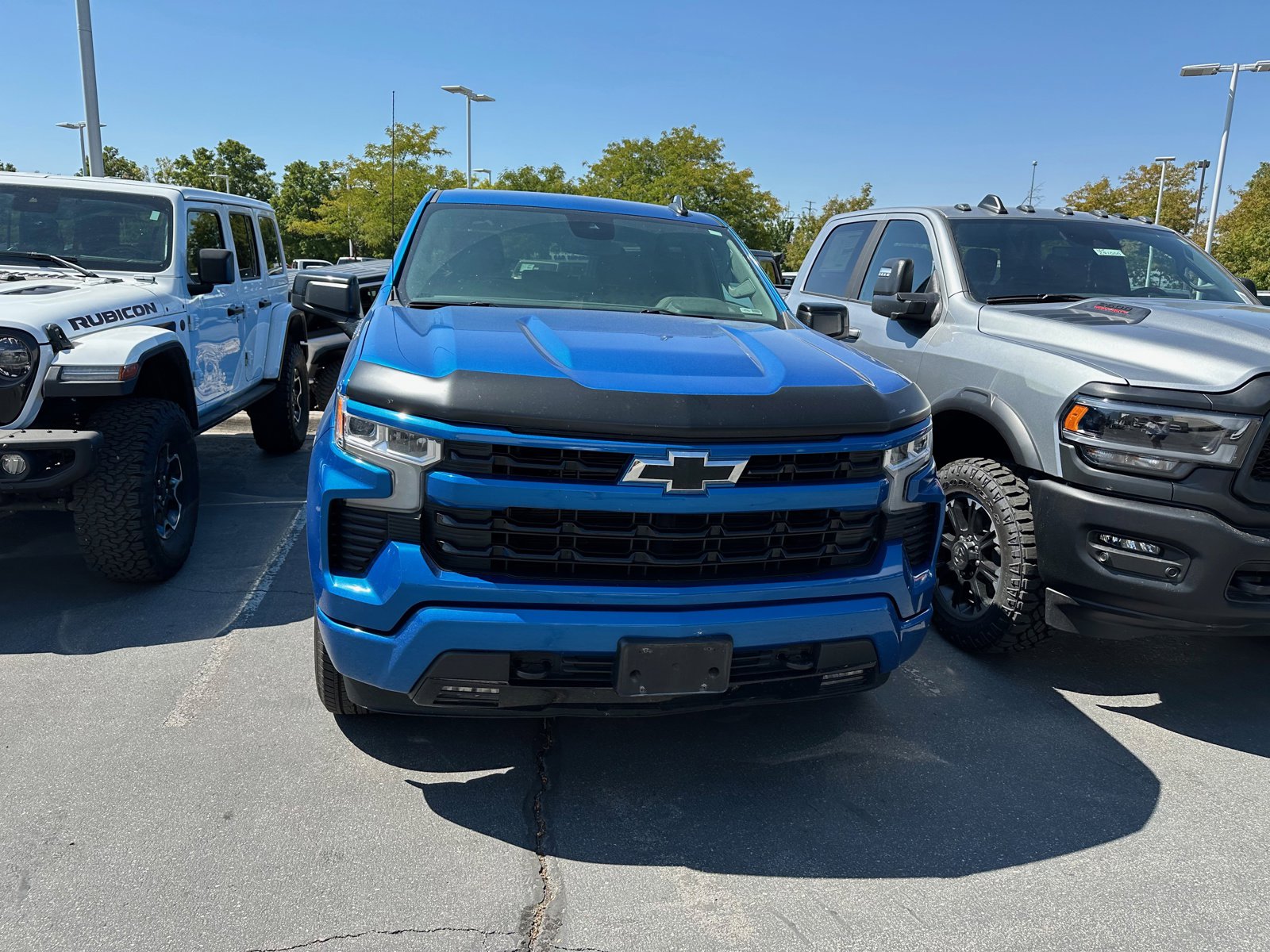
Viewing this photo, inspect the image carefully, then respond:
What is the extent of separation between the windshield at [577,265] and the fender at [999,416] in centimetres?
95

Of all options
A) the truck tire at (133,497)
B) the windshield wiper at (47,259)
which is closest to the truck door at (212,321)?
the windshield wiper at (47,259)

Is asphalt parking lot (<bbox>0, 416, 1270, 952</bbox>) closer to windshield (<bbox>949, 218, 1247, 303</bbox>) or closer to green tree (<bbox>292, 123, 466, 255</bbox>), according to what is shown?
windshield (<bbox>949, 218, 1247, 303</bbox>)

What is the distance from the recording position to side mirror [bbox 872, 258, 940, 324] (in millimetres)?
4586

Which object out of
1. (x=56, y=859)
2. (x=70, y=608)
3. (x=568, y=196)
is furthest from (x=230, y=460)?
(x=56, y=859)

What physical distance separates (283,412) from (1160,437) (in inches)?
252

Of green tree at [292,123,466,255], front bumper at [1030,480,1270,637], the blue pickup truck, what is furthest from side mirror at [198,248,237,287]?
green tree at [292,123,466,255]

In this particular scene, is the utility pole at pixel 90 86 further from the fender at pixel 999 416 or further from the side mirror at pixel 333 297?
the fender at pixel 999 416

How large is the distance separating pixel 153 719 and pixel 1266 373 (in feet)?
13.2

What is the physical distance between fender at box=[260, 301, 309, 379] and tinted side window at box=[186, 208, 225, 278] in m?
0.82

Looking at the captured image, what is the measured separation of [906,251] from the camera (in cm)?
523

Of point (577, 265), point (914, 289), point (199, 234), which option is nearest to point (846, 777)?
point (577, 265)

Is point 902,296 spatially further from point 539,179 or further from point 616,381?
point 539,179

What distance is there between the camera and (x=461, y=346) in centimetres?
270

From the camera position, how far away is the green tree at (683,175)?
32406 millimetres
